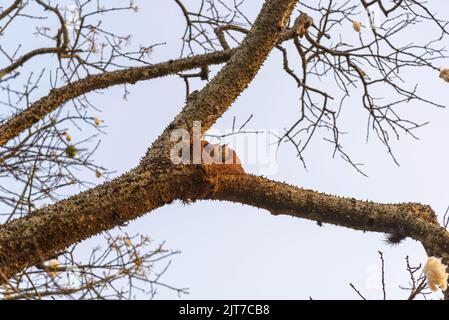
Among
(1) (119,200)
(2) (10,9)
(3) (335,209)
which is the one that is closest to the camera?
(1) (119,200)

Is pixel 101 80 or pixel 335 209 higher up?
pixel 101 80

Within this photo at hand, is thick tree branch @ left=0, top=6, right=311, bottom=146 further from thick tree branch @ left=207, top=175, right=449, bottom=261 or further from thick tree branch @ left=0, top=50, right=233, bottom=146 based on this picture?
thick tree branch @ left=207, top=175, right=449, bottom=261

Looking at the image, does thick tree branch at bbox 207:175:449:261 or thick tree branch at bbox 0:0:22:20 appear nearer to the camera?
thick tree branch at bbox 207:175:449:261

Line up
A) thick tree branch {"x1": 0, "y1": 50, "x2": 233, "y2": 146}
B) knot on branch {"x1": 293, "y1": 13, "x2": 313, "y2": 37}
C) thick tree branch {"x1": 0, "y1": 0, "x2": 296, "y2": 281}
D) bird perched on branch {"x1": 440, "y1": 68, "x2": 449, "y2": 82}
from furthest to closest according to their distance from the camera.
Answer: knot on branch {"x1": 293, "y1": 13, "x2": 313, "y2": 37}
bird perched on branch {"x1": 440, "y1": 68, "x2": 449, "y2": 82}
thick tree branch {"x1": 0, "y1": 50, "x2": 233, "y2": 146}
thick tree branch {"x1": 0, "y1": 0, "x2": 296, "y2": 281}

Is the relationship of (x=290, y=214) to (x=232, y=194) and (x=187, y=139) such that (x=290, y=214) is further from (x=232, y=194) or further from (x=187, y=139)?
(x=187, y=139)

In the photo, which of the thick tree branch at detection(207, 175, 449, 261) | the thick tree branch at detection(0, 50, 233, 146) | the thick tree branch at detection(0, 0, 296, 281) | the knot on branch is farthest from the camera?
the knot on branch

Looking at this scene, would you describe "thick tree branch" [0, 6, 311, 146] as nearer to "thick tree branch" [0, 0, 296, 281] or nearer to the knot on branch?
the knot on branch

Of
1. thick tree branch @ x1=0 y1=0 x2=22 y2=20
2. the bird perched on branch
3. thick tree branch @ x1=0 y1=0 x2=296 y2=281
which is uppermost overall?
thick tree branch @ x1=0 y1=0 x2=22 y2=20

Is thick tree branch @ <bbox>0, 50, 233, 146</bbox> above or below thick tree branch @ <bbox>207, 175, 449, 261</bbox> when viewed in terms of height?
above

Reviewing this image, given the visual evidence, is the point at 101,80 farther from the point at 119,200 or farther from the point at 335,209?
the point at 335,209

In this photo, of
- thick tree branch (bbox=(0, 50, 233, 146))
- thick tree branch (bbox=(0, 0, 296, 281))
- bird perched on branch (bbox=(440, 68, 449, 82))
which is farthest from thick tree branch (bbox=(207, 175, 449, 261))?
thick tree branch (bbox=(0, 50, 233, 146))

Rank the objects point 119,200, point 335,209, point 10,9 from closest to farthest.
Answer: point 119,200 < point 335,209 < point 10,9

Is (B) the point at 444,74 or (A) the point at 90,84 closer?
(B) the point at 444,74

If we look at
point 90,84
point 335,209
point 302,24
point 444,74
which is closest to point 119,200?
point 335,209
